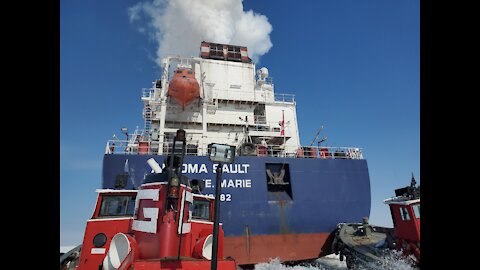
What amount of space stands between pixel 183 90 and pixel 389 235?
12.4 m

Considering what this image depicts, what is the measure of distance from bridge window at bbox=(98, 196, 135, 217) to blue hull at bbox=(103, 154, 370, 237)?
6.26 metres

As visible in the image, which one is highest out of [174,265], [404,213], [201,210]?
[201,210]

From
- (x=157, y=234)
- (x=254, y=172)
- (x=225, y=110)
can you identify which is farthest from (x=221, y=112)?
(x=157, y=234)

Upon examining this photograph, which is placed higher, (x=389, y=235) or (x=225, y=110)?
(x=225, y=110)

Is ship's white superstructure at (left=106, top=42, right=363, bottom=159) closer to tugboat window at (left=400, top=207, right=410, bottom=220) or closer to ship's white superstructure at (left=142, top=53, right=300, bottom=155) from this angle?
ship's white superstructure at (left=142, top=53, right=300, bottom=155)

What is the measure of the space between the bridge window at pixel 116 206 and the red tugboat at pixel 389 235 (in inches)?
350

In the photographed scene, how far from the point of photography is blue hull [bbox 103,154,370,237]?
1348 centimetres

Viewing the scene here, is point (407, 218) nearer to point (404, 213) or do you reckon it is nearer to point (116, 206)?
point (404, 213)

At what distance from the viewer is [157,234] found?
5168mm

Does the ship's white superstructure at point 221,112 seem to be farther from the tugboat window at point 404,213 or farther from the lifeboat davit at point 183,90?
the tugboat window at point 404,213

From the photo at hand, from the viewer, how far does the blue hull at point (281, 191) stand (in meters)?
13.5

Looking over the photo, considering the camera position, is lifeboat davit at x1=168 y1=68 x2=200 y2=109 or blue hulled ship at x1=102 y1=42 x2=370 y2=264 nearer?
blue hulled ship at x1=102 y1=42 x2=370 y2=264

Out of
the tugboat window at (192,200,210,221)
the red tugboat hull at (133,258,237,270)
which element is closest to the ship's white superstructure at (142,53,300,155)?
the tugboat window at (192,200,210,221)
